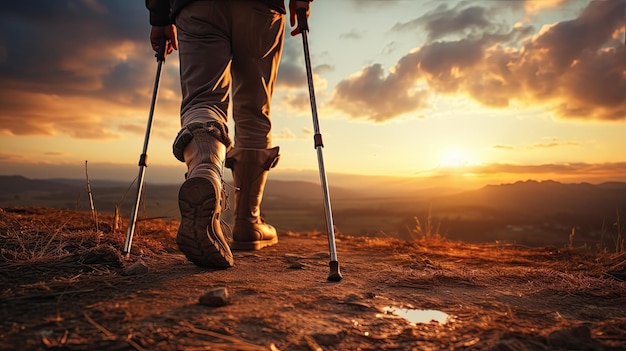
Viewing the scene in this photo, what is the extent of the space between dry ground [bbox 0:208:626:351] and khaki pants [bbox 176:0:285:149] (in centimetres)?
96

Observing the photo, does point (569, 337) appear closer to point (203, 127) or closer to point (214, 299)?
point (214, 299)

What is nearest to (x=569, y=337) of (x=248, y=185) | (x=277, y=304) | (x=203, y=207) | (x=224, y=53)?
(x=277, y=304)

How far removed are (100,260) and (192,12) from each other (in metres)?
1.60

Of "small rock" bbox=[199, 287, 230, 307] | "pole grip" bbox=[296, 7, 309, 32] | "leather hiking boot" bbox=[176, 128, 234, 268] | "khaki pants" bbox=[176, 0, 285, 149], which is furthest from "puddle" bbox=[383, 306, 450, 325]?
"pole grip" bbox=[296, 7, 309, 32]

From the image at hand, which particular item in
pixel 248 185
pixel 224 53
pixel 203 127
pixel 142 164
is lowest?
pixel 248 185

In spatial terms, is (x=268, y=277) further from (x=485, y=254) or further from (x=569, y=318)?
(x=485, y=254)

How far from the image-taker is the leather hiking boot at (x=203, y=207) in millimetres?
2088

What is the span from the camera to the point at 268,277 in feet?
7.43

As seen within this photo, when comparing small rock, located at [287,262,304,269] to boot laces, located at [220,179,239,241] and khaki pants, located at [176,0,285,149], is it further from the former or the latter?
khaki pants, located at [176,0,285,149]

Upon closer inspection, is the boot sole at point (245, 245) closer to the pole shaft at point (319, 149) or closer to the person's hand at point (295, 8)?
the pole shaft at point (319, 149)

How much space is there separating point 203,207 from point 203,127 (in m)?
0.48

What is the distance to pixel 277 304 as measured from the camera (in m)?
1.65

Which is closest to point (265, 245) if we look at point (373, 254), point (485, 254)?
point (373, 254)

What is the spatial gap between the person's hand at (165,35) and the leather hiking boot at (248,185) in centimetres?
93
